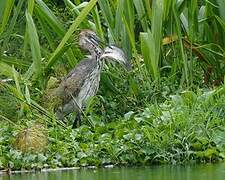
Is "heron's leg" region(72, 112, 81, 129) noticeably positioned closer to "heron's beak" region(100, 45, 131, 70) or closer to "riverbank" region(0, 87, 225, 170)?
"riverbank" region(0, 87, 225, 170)

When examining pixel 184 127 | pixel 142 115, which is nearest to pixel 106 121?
pixel 142 115

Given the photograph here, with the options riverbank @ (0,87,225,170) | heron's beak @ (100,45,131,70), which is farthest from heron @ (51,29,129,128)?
riverbank @ (0,87,225,170)

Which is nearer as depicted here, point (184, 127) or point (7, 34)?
point (184, 127)

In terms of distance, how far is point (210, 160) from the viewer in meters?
6.18

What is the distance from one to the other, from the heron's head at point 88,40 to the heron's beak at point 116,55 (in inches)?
6.8

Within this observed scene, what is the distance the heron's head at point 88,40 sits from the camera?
8.05 meters

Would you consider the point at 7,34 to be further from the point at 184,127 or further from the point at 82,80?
the point at 184,127

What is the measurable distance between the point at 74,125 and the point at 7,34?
124cm

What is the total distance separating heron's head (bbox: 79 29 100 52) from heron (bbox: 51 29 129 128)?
146mm

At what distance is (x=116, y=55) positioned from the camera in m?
7.78

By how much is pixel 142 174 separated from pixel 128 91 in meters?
2.27

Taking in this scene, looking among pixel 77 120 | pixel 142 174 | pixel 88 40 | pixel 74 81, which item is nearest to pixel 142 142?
pixel 142 174

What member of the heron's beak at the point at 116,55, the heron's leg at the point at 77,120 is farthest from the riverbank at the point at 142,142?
the heron's beak at the point at 116,55

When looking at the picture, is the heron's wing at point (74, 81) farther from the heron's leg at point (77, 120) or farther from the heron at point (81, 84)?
the heron's leg at point (77, 120)
